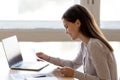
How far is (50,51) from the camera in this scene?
3141 millimetres

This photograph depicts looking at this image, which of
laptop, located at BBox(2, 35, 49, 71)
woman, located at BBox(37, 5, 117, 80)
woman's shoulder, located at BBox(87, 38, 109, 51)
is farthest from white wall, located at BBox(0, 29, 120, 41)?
woman's shoulder, located at BBox(87, 38, 109, 51)

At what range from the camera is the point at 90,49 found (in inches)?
77.7

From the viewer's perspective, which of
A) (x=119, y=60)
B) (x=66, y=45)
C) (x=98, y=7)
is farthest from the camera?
(x=98, y=7)

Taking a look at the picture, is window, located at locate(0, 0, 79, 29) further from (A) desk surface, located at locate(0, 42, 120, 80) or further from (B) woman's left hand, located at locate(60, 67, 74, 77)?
(B) woman's left hand, located at locate(60, 67, 74, 77)

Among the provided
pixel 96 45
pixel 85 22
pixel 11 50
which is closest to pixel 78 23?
pixel 85 22

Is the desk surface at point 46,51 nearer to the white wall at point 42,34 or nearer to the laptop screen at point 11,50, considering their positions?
the laptop screen at point 11,50

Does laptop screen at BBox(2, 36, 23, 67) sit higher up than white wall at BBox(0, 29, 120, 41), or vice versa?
laptop screen at BBox(2, 36, 23, 67)

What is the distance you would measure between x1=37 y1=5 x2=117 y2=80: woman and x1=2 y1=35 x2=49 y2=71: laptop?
289 millimetres

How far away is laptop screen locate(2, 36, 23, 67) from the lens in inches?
84.9

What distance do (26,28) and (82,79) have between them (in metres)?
1.98

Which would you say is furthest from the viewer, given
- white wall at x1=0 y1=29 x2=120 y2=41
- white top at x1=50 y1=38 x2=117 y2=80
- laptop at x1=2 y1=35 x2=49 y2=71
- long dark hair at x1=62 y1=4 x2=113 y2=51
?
white wall at x1=0 y1=29 x2=120 y2=41

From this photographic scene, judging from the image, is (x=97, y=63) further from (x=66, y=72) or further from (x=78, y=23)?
(x=78, y=23)

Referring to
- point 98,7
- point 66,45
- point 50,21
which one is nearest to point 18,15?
point 50,21

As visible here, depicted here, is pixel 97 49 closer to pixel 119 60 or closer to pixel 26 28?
pixel 119 60
